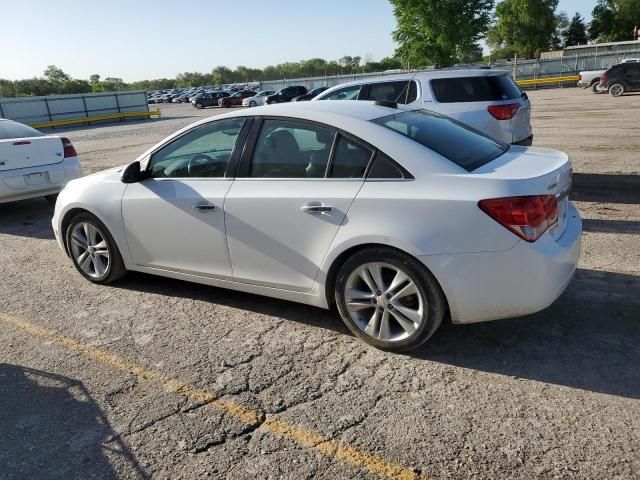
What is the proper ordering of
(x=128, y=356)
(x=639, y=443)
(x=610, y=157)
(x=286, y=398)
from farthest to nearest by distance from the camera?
(x=610, y=157) < (x=128, y=356) < (x=286, y=398) < (x=639, y=443)

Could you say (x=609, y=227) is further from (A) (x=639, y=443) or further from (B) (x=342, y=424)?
(B) (x=342, y=424)

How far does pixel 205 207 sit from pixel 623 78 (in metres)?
27.8

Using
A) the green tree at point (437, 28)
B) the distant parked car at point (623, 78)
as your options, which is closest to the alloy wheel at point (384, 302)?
the distant parked car at point (623, 78)

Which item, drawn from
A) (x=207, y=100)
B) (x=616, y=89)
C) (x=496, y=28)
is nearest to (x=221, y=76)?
(x=496, y=28)

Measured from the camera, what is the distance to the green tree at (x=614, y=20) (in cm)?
8144

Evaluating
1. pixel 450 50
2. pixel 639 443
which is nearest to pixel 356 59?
pixel 450 50

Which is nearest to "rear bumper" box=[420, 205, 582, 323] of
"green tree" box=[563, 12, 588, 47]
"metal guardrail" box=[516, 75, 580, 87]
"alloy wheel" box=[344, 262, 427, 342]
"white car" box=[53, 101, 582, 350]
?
"white car" box=[53, 101, 582, 350]

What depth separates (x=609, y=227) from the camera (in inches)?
236

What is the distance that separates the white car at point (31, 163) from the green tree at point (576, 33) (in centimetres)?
10796

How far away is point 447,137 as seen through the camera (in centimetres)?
382

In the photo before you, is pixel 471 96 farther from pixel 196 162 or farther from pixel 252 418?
pixel 252 418

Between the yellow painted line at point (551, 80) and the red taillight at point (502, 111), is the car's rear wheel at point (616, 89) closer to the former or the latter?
the yellow painted line at point (551, 80)

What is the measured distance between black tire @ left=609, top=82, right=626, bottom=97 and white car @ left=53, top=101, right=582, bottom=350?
2626 centimetres

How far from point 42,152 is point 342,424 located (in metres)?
6.96
